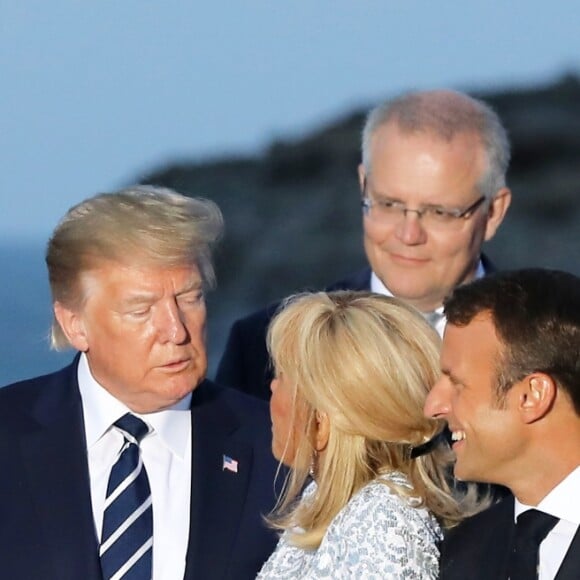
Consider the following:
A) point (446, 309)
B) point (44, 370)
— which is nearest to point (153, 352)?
point (446, 309)

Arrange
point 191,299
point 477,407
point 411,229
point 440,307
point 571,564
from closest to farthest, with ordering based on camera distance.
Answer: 1. point 571,564
2. point 477,407
3. point 191,299
4. point 411,229
5. point 440,307

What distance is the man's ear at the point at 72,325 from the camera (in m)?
3.38

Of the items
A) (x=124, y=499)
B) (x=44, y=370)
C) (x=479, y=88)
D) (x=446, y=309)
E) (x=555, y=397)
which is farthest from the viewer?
(x=479, y=88)

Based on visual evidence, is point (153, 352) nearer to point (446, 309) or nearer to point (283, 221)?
point (446, 309)

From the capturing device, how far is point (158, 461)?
339 centimetres

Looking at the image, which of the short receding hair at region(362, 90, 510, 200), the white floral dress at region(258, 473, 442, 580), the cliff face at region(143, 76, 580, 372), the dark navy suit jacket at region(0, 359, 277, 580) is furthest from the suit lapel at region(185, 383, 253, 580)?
the cliff face at region(143, 76, 580, 372)

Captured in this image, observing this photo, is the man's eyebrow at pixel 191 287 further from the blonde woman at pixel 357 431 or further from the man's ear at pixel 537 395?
the man's ear at pixel 537 395

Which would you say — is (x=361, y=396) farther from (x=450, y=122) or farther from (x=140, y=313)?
(x=450, y=122)

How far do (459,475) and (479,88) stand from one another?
3.82 meters

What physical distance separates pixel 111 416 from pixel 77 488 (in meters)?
0.18

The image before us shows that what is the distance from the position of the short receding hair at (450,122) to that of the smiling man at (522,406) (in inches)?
51.6

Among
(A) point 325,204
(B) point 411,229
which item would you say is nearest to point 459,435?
(B) point 411,229

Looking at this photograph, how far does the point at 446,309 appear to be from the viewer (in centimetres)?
292

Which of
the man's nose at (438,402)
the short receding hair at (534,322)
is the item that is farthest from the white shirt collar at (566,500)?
the man's nose at (438,402)
